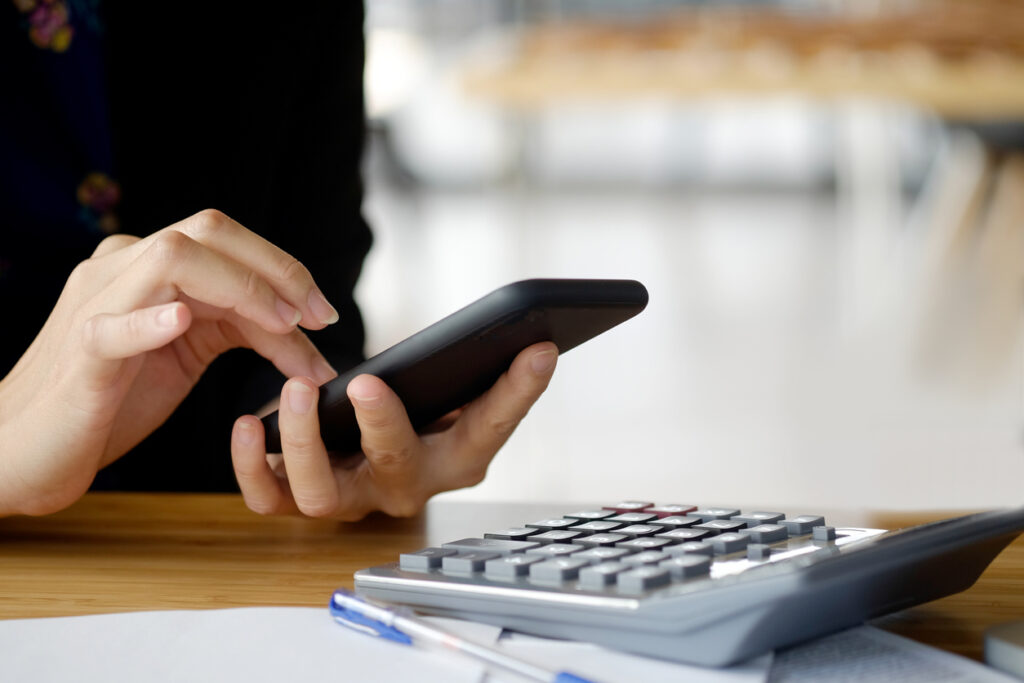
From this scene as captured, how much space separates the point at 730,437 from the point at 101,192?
1.79m

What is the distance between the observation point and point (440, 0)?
6.16 meters

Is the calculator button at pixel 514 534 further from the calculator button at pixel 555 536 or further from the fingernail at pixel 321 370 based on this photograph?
the fingernail at pixel 321 370

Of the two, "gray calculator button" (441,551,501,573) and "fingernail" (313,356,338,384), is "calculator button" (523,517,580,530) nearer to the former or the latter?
"gray calculator button" (441,551,501,573)

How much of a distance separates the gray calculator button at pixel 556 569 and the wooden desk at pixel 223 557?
11cm

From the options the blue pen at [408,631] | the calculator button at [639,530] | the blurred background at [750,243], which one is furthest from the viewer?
the blurred background at [750,243]

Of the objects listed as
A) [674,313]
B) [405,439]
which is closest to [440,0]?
[674,313]

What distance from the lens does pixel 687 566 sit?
36 cm

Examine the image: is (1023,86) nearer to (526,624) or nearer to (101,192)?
(101,192)

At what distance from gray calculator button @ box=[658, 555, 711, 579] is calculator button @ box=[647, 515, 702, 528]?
8 centimetres

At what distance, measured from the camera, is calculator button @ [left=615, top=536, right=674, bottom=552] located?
15.9 inches

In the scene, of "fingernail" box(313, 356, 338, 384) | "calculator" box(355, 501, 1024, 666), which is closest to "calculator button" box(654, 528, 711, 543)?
"calculator" box(355, 501, 1024, 666)

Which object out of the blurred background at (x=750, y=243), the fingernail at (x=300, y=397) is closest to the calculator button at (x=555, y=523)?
the fingernail at (x=300, y=397)

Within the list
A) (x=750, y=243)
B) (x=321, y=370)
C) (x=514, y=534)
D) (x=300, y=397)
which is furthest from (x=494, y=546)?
(x=750, y=243)

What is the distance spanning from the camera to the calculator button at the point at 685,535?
418 mm
